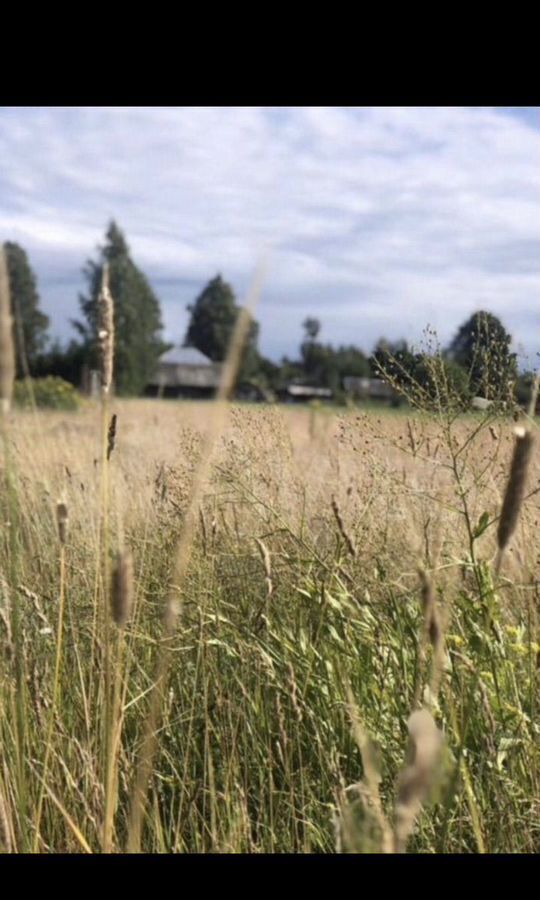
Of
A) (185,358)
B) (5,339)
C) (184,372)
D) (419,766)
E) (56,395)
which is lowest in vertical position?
(419,766)

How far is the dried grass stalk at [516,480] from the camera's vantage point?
853 millimetres

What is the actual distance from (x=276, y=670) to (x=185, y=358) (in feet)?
124

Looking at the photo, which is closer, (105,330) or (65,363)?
(105,330)

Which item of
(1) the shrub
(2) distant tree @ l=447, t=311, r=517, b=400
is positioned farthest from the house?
(2) distant tree @ l=447, t=311, r=517, b=400

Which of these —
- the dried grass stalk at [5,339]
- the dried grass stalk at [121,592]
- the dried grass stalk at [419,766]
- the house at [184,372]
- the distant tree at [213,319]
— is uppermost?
the distant tree at [213,319]

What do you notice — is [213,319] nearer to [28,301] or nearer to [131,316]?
[131,316]

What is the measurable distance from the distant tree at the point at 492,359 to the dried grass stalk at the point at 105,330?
41.8 inches

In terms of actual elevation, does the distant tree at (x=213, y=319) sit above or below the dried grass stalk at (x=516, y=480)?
above

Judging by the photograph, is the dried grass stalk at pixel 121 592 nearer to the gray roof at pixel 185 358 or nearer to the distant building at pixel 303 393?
the distant building at pixel 303 393

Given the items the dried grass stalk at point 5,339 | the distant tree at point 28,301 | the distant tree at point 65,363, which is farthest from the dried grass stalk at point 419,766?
the distant tree at point 28,301

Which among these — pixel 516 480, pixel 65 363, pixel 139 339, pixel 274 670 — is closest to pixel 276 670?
pixel 274 670

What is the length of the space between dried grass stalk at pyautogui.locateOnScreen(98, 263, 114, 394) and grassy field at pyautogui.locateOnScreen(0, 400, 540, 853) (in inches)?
5.2

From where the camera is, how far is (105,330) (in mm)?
1206
